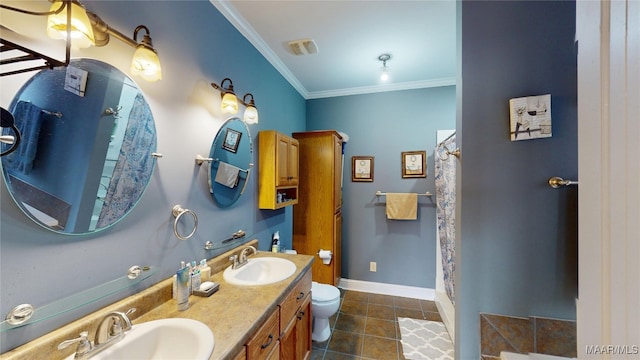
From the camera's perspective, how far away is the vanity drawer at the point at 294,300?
4.05 ft

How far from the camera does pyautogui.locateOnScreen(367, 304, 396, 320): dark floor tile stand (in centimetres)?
239

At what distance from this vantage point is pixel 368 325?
225 cm

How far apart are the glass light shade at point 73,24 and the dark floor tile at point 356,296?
302 centimetres

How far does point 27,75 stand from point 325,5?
1.58m

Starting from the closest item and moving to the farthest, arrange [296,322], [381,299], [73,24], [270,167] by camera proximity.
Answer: [73,24], [296,322], [270,167], [381,299]

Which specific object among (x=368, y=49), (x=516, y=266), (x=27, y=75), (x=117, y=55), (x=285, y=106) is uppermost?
(x=368, y=49)

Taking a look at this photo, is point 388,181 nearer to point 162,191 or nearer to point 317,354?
point 317,354

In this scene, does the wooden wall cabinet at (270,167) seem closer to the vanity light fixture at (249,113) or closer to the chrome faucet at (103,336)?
the vanity light fixture at (249,113)

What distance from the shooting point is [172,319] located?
0.93m

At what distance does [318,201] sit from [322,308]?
3.61 ft

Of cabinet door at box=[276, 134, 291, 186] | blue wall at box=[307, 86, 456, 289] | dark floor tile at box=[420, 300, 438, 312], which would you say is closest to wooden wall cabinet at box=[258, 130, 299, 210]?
cabinet door at box=[276, 134, 291, 186]

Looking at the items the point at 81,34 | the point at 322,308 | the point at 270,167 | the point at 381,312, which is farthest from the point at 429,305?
the point at 81,34

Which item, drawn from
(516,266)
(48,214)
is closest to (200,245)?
(48,214)

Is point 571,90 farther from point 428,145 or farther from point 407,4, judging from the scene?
point 428,145
